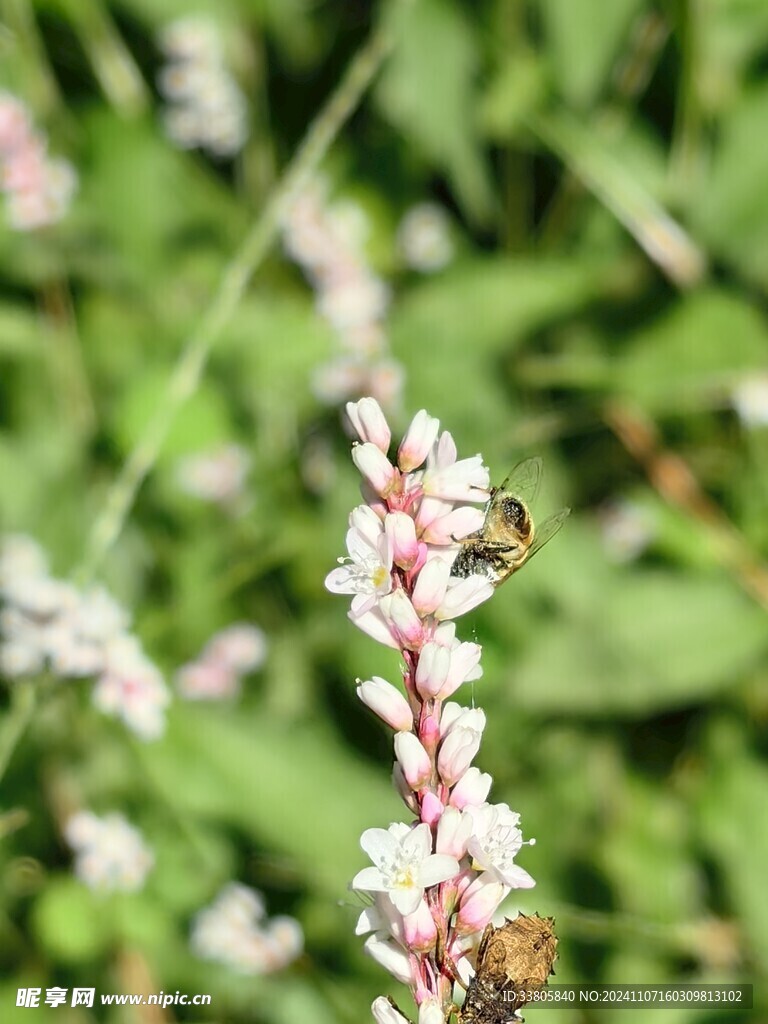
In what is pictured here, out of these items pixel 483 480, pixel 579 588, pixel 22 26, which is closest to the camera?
pixel 483 480

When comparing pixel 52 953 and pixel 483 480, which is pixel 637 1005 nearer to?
pixel 52 953


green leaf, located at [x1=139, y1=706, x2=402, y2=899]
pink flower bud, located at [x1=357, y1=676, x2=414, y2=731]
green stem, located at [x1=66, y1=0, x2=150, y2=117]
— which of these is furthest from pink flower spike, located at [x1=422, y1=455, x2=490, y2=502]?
green stem, located at [x1=66, y1=0, x2=150, y2=117]

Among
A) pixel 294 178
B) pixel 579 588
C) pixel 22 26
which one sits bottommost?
pixel 579 588

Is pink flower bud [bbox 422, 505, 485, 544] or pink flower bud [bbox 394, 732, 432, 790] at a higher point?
pink flower bud [bbox 422, 505, 485, 544]

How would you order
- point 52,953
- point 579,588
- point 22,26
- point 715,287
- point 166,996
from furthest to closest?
point 22,26 → point 715,287 → point 579,588 → point 52,953 → point 166,996

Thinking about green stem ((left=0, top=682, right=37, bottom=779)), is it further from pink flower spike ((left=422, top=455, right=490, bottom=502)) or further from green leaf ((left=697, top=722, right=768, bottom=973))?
green leaf ((left=697, top=722, right=768, bottom=973))

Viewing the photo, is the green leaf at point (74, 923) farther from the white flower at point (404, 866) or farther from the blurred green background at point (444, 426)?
the white flower at point (404, 866)

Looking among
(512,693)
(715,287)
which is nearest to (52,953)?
(512,693)

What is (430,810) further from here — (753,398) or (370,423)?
(753,398)

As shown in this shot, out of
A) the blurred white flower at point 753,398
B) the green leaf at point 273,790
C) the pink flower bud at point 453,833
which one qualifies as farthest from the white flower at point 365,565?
the blurred white flower at point 753,398
